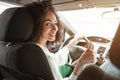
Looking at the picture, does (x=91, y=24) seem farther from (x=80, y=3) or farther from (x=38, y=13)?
(x=38, y=13)

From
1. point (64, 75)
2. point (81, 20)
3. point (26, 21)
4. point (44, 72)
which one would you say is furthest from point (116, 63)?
point (81, 20)

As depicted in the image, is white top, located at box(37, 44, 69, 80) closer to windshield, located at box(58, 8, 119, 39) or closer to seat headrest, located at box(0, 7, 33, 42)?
seat headrest, located at box(0, 7, 33, 42)

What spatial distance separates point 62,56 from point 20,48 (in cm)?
71

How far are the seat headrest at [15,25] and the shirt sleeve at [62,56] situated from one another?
0.53 m

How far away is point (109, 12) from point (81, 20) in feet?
4.00

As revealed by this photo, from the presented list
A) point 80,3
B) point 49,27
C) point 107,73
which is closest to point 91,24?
point 80,3

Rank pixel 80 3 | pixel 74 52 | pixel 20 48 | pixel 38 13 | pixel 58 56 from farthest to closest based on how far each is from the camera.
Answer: pixel 80 3 < pixel 74 52 < pixel 58 56 < pixel 38 13 < pixel 20 48

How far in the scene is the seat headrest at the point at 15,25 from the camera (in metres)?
1.96

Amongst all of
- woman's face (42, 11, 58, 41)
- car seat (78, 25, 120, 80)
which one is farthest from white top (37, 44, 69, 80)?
car seat (78, 25, 120, 80)

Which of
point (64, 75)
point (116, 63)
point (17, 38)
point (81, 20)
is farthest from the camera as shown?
point (81, 20)

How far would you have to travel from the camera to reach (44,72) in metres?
1.91

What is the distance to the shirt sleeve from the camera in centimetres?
247

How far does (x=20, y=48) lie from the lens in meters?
1.88

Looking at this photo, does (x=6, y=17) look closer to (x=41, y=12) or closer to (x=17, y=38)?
(x=17, y=38)
